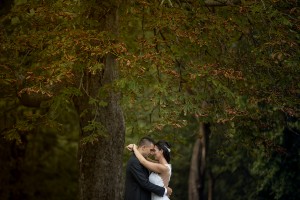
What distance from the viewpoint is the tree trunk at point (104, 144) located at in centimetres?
1020

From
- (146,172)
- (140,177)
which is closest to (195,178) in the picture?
(146,172)

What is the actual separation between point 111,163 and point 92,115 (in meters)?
0.98

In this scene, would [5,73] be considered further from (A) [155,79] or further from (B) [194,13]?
(B) [194,13]

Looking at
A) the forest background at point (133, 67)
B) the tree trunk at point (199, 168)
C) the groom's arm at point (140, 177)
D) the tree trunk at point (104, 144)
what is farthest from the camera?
the tree trunk at point (199, 168)

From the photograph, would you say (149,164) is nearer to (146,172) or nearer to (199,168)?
(146,172)

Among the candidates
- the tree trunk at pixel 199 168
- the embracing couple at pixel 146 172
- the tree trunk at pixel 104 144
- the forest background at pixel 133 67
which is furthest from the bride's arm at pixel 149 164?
the tree trunk at pixel 199 168

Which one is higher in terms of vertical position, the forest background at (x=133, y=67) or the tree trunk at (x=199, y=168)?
the forest background at (x=133, y=67)

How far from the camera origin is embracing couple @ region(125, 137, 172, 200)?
8.66 meters

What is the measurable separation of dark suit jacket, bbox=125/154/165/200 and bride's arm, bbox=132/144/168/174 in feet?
0.33

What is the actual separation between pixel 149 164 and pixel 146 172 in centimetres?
34

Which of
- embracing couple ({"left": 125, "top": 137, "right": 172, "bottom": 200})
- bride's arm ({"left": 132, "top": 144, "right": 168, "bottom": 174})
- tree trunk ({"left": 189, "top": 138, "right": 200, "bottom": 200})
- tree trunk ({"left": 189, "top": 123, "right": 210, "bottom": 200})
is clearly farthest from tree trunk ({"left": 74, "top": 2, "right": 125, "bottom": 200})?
tree trunk ({"left": 189, "top": 138, "right": 200, "bottom": 200})

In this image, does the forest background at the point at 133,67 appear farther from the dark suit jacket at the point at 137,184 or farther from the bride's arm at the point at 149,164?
the dark suit jacket at the point at 137,184

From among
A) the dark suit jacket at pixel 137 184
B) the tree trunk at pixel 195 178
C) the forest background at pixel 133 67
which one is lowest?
the tree trunk at pixel 195 178

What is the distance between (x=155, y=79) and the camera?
9.73m
